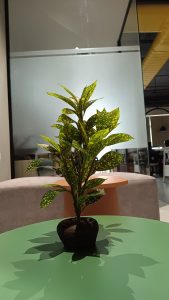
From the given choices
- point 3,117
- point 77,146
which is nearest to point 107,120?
point 77,146

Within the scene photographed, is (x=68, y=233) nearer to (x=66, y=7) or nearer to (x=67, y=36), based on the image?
(x=67, y=36)

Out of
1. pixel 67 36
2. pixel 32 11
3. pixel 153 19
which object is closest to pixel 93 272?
pixel 67 36

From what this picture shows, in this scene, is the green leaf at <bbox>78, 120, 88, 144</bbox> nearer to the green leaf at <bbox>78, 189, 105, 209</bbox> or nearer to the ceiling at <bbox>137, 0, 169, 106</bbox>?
the green leaf at <bbox>78, 189, 105, 209</bbox>

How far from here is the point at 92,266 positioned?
2.76 feet

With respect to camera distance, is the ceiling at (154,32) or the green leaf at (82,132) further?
the ceiling at (154,32)

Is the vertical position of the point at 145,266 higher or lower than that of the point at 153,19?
lower

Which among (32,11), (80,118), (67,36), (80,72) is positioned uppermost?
(32,11)

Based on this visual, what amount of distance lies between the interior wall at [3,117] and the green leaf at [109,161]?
2.81 metres

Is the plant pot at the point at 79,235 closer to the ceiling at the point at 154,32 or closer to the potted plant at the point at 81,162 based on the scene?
the potted plant at the point at 81,162

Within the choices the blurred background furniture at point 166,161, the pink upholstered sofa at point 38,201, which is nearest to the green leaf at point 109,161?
the pink upholstered sofa at point 38,201

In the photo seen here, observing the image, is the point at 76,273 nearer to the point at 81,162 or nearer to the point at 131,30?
the point at 81,162

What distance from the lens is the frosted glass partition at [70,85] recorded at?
416 centimetres

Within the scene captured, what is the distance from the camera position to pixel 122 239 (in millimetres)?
1062

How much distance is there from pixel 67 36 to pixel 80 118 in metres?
3.91
